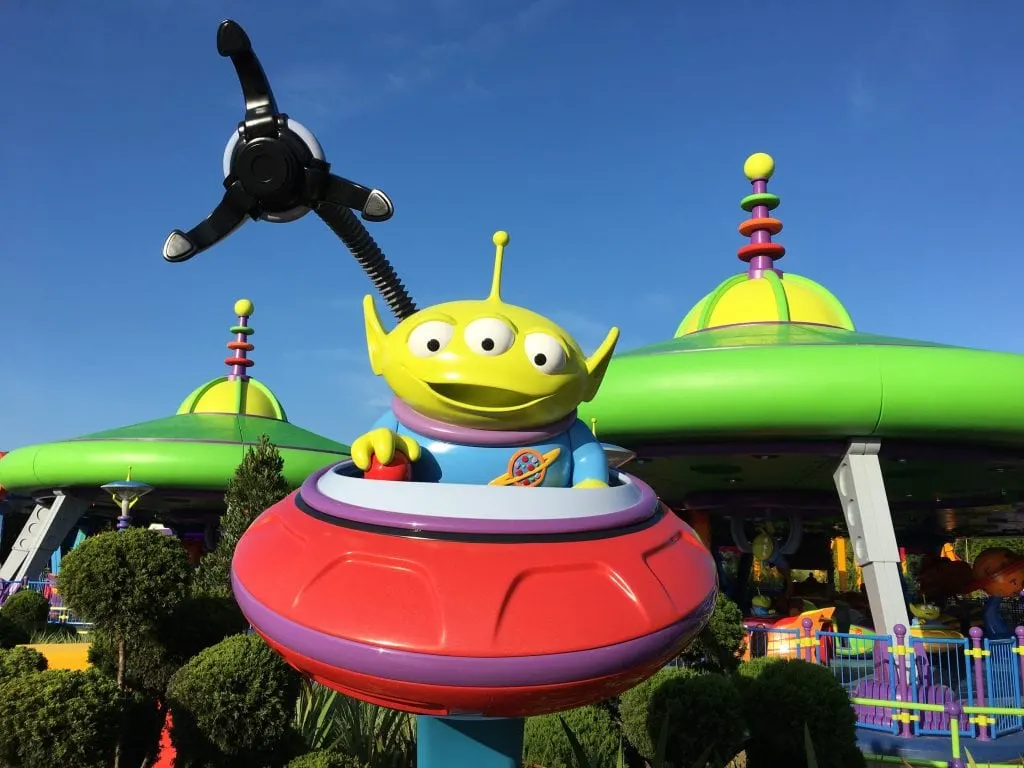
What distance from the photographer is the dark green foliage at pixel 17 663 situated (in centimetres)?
324

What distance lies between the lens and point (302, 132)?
2893 mm

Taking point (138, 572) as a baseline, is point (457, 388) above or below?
above

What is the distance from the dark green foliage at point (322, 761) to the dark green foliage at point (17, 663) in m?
1.15

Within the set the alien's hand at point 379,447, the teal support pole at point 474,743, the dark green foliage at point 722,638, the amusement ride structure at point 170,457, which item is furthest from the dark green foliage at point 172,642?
the amusement ride structure at point 170,457

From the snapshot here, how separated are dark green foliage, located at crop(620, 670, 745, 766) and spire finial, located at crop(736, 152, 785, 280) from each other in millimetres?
8875

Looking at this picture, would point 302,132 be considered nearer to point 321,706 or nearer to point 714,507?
point 321,706

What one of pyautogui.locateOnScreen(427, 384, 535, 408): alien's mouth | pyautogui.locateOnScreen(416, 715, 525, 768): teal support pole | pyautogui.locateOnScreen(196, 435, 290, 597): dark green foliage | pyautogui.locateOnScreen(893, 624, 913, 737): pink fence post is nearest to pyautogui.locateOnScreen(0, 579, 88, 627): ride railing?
pyautogui.locateOnScreen(196, 435, 290, 597): dark green foliage

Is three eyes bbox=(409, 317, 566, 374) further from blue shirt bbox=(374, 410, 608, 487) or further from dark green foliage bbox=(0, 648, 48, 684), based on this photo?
dark green foliage bbox=(0, 648, 48, 684)

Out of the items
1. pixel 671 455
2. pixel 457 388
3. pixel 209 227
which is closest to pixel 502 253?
pixel 457 388

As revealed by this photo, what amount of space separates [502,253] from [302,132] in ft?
2.98

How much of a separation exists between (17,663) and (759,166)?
11775 millimetres

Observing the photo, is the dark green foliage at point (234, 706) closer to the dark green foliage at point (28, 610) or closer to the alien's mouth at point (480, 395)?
the alien's mouth at point (480, 395)

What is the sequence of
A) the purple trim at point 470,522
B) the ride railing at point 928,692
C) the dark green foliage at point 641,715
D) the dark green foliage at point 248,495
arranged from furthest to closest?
the dark green foliage at point 248,495 < the ride railing at point 928,692 < the dark green foliage at point 641,715 < the purple trim at point 470,522

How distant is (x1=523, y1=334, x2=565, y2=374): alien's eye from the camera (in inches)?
105
